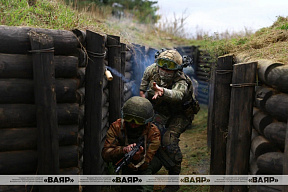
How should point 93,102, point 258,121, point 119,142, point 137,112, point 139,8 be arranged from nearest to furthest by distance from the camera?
point 258,121, point 137,112, point 119,142, point 93,102, point 139,8

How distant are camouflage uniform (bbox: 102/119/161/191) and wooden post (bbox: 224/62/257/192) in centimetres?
112

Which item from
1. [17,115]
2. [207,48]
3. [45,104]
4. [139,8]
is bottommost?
[17,115]

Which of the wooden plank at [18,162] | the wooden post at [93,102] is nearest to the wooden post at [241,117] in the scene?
the wooden post at [93,102]

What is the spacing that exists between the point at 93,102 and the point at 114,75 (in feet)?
4.51

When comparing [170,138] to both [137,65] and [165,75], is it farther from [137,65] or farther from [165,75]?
[137,65]

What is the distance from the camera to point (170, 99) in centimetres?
513

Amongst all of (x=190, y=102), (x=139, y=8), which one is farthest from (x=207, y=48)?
(x=139, y=8)

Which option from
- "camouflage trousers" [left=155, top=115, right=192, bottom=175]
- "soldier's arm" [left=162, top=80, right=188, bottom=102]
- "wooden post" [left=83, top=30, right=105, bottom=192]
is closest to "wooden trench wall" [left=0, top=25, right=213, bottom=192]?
"wooden post" [left=83, top=30, right=105, bottom=192]

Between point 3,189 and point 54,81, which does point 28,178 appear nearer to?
point 3,189

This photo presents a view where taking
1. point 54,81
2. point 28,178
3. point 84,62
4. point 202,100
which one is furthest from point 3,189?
point 202,100

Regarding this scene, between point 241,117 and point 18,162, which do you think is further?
point 241,117

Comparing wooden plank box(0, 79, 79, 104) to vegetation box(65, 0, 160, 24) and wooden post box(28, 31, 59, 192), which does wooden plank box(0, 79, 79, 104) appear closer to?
wooden post box(28, 31, 59, 192)

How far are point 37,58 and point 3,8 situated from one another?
2.14m

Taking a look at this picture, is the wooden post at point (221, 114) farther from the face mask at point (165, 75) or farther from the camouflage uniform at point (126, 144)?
the camouflage uniform at point (126, 144)
